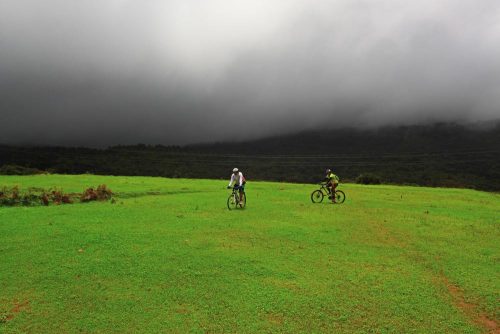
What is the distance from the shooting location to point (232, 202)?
33.8 m

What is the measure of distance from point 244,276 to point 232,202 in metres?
17.7

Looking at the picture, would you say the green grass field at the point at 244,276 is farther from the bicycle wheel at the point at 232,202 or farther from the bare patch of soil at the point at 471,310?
the bicycle wheel at the point at 232,202

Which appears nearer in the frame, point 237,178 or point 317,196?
point 237,178

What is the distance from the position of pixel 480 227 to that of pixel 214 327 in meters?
21.4

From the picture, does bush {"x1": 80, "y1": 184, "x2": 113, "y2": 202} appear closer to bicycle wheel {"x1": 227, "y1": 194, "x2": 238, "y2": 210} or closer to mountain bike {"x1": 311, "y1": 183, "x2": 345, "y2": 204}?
bicycle wheel {"x1": 227, "y1": 194, "x2": 238, "y2": 210}

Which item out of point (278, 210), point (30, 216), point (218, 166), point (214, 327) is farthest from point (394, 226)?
point (218, 166)

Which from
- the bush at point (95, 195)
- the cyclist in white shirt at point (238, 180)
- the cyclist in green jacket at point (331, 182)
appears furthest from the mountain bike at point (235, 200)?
the bush at point (95, 195)

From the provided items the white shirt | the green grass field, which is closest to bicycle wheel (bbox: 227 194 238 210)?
the white shirt

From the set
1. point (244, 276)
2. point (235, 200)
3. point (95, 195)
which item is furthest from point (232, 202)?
point (244, 276)

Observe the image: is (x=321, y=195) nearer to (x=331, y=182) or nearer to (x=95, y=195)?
(x=331, y=182)

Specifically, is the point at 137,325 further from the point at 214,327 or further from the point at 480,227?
the point at 480,227

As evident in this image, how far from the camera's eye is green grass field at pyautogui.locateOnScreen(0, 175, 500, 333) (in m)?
13.1

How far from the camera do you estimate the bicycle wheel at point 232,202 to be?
3342cm

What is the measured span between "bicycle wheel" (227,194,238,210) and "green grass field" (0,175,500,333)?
5.73 m
